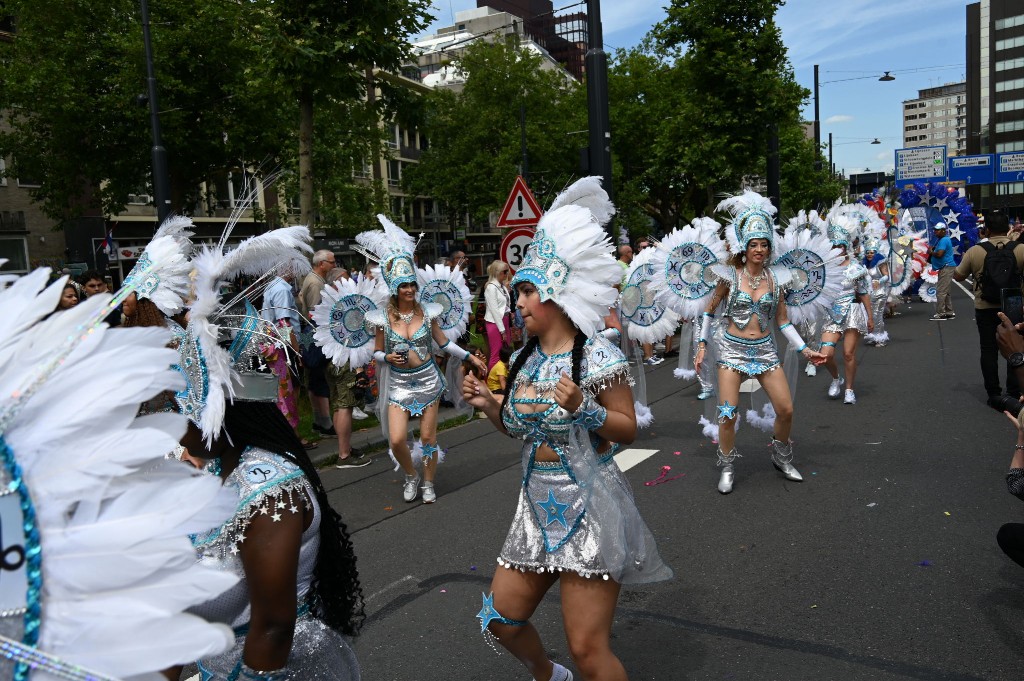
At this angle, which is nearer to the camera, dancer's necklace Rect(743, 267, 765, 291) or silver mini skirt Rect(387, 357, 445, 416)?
dancer's necklace Rect(743, 267, 765, 291)

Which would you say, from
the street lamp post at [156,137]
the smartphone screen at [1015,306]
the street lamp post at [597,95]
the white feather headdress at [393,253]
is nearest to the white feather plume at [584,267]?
the white feather headdress at [393,253]

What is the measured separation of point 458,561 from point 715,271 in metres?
3.04

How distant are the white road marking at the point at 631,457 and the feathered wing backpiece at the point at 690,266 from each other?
1342 mm

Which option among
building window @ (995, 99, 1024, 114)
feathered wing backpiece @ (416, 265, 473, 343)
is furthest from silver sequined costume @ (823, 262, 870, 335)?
building window @ (995, 99, 1024, 114)

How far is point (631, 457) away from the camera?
23.8ft

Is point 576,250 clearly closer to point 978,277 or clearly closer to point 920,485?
point 920,485

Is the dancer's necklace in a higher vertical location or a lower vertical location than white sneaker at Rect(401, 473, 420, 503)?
higher

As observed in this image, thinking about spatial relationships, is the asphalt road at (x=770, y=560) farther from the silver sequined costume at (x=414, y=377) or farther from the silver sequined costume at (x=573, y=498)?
the silver sequined costume at (x=573, y=498)

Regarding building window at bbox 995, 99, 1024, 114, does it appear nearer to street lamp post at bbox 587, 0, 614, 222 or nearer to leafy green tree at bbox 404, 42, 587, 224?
leafy green tree at bbox 404, 42, 587, 224

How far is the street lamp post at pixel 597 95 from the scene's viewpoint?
1023 centimetres

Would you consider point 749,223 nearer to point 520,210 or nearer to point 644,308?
point 644,308

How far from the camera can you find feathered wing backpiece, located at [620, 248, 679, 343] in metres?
7.60

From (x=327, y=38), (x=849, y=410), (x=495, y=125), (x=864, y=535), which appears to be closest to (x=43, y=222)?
(x=495, y=125)

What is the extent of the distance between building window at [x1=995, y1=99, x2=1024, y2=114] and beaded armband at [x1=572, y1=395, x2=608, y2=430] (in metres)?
115
